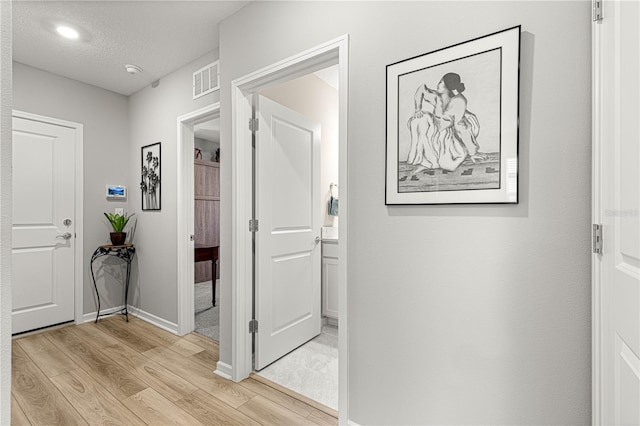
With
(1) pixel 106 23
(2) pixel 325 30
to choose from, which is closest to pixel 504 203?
(2) pixel 325 30

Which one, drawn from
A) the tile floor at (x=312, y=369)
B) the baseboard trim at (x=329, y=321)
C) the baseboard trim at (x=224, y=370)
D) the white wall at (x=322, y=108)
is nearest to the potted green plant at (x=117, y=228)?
the tile floor at (x=312, y=369)

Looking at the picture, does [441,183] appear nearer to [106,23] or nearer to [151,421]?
[151,421]

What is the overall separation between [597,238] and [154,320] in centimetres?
371

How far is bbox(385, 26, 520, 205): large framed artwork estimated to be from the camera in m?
1.21

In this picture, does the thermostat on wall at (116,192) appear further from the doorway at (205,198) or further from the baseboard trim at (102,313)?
the doorway at (205,198)

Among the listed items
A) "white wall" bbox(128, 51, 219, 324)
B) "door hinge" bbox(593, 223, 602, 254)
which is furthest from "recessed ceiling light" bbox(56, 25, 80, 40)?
"door hinge" bbox(593, 223, 602, 254)

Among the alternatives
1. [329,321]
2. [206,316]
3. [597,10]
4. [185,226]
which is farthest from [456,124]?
[206,316]

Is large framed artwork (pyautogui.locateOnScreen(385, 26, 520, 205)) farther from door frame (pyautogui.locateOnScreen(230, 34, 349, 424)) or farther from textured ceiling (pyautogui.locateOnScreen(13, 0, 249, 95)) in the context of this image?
textured ceiling (pyautogui.locateOnScreen(13, 0, 249, 95))

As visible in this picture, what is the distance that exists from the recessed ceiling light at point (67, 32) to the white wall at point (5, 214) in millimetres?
2315

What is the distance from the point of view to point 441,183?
1.37 meters

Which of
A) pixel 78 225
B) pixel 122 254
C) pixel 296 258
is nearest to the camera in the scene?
pixel 296 258

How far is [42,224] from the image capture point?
313 centimetres

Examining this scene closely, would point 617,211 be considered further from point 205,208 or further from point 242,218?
point 205,208

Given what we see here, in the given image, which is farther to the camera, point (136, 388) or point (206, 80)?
point (206, 80)
